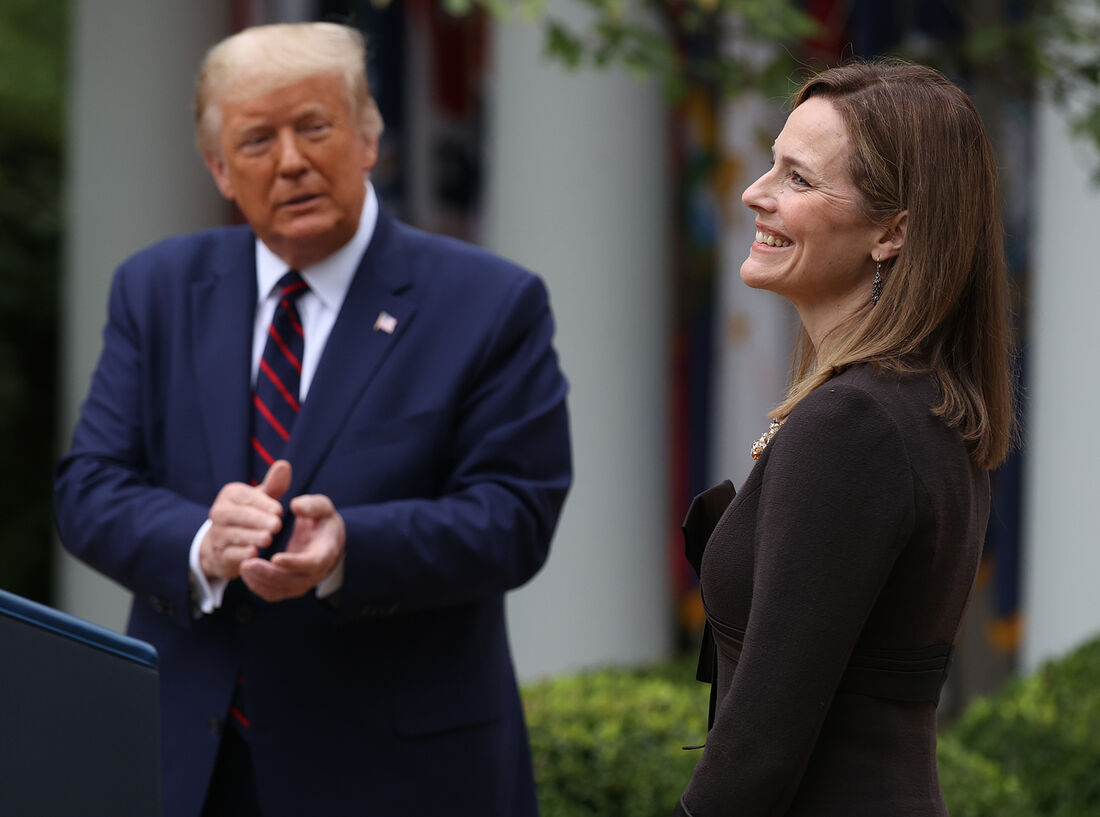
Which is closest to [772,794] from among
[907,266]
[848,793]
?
[848,793]

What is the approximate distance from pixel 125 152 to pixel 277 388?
5221 mm

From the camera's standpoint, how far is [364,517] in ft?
8.61

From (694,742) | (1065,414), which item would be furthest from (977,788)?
(1065,414)

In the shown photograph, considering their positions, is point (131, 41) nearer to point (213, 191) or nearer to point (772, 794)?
point (213, 191)

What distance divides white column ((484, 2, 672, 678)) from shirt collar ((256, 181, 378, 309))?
4183mm

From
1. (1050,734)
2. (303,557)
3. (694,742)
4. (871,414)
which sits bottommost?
(1050,734)

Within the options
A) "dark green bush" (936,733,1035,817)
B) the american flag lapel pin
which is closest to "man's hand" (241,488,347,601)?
the american flag lapel pin

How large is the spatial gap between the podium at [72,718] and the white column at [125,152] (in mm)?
6010

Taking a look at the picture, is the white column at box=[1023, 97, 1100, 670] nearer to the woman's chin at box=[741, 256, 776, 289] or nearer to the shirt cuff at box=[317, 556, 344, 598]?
the shirt cuff at box=[317, 556, 344, 598]

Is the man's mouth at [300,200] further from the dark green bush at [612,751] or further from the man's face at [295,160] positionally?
the dark green bush at [612,751]

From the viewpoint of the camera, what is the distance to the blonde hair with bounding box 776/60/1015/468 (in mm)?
1903

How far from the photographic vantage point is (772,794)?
1.83 meters

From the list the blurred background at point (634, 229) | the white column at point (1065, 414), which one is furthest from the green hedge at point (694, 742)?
the blurred background at point (634, 229)

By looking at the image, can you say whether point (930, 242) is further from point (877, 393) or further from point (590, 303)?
point (590, 303)
